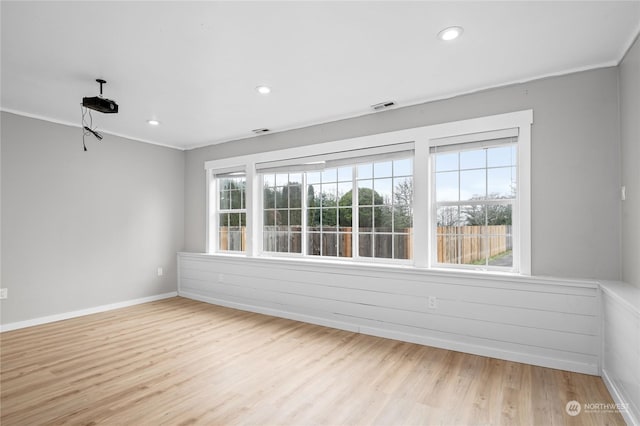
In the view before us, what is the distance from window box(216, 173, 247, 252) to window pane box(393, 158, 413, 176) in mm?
2520

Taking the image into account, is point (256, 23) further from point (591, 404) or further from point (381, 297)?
point (591, 404)

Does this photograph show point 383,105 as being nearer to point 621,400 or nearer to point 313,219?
point 313,219

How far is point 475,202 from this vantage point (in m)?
3.34

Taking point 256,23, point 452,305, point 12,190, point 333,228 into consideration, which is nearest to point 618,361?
point 452,305

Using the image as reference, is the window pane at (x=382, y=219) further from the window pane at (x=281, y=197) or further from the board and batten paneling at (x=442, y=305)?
the window pane at (x=281, y=197)

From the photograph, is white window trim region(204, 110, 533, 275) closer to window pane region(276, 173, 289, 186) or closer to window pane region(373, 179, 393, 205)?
window pane region(276, 173, 289, 186)

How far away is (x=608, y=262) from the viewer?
270 cm

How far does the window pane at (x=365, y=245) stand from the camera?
403cm

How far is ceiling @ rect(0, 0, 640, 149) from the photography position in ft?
6.79

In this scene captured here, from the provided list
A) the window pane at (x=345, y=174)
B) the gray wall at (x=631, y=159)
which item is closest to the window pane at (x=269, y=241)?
the window pane at (x=345, y=174)

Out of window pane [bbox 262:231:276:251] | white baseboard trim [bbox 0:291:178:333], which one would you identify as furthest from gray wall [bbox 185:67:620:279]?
white baseboard trim [bbox 0:291:178:333]

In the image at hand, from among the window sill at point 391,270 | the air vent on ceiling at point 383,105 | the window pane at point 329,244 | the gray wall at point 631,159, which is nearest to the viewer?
the gray wall at point 631,159

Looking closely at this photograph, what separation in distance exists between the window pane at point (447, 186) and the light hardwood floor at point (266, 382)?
1.57m

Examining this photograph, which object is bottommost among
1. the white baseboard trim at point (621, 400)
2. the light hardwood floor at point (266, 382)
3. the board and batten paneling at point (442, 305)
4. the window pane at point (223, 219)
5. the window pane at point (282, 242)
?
the light hardwood floor at point (266, 382)
